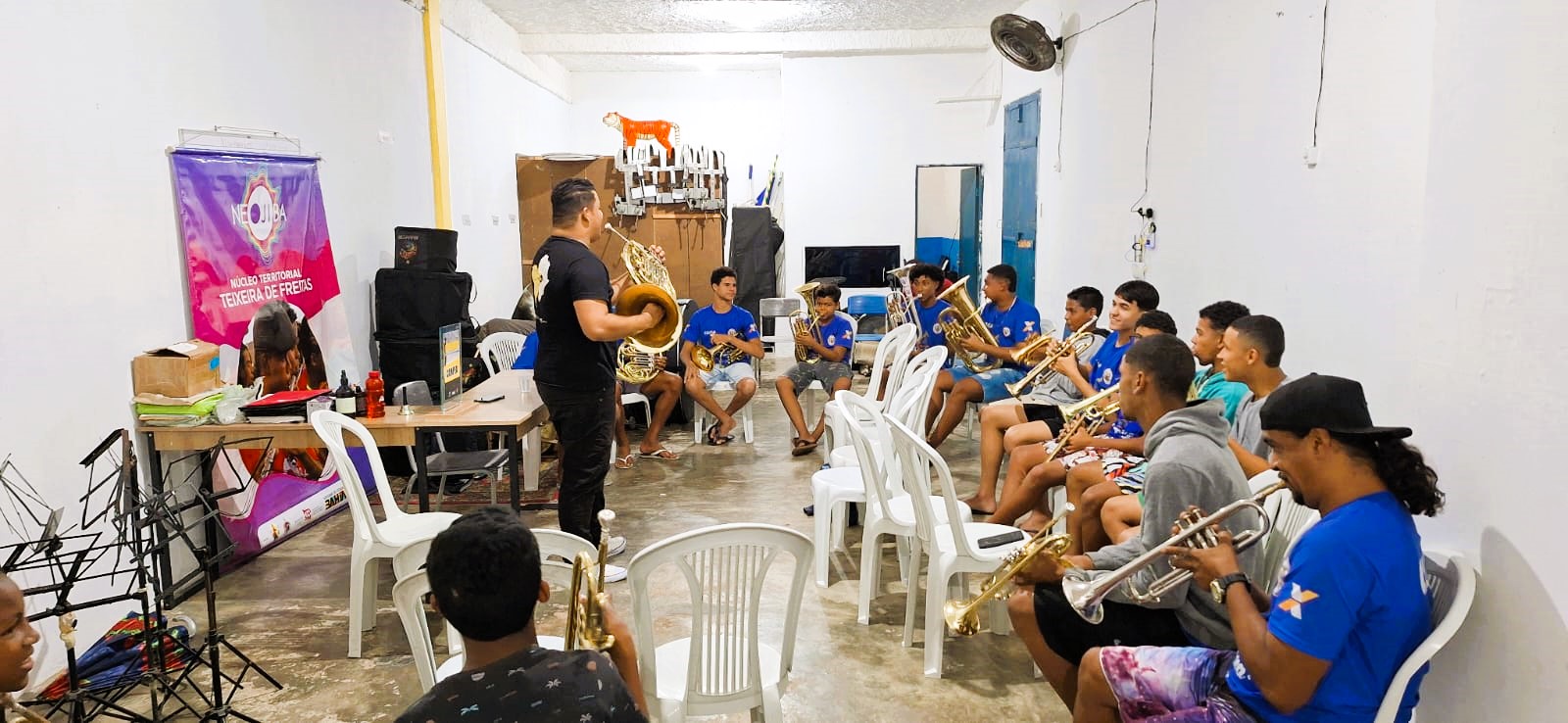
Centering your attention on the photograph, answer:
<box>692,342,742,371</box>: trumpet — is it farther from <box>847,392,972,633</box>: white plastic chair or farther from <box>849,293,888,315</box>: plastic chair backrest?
<box>849,293,888,315</box>: plastic chair backrest

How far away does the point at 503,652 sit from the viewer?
157cm

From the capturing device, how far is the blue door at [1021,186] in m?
7.84

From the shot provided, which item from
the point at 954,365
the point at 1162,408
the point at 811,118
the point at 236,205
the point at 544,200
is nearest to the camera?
the point at 1162,408

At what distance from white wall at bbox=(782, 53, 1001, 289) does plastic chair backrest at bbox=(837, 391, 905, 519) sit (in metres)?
6.42

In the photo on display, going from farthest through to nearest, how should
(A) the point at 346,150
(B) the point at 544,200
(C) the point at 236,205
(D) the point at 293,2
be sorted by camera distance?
(B) the point at 544,200 → (A) the point at 346,150 → (D) the point at 293,2 → (C) the point at 236,205

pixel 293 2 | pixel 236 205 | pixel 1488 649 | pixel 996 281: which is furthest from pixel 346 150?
pixel 1488 649

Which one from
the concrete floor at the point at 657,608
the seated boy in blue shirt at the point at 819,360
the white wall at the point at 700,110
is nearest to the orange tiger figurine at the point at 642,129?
the white wall at the point at 700,110

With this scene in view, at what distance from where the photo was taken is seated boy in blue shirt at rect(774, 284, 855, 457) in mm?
6074

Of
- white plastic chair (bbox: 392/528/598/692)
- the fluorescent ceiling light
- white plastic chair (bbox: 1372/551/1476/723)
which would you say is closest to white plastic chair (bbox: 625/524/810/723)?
white plastic chair (bbox: 392/528/598/692)

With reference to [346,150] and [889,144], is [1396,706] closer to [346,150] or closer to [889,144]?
[346,150]

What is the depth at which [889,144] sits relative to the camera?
9953 mm

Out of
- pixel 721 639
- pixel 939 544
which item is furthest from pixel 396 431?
pixel 939 544

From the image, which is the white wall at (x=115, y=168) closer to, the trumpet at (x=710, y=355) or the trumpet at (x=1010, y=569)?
the trumpet at (x=710, y=355)

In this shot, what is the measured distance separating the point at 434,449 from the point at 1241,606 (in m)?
4.73
